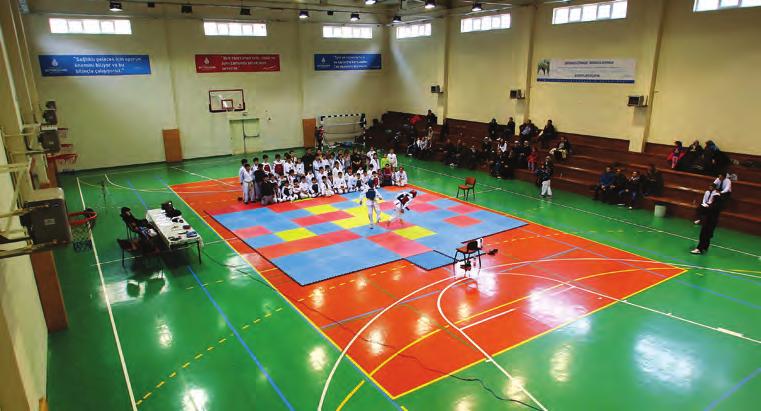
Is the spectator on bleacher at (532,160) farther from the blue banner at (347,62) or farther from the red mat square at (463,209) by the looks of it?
the blue banner at (347,62)

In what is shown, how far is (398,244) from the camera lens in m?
12.1

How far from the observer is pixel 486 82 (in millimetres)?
22812

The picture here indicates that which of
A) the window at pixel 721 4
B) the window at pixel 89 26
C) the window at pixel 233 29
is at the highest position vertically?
the window at pixel 233 29

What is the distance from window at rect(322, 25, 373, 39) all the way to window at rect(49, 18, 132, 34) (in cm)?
956

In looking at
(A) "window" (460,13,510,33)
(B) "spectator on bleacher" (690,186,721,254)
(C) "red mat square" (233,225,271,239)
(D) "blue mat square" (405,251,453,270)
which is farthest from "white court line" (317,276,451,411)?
(A) "window" (460,13,510,33)

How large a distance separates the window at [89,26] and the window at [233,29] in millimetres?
3379

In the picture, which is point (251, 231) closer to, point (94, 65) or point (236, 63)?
point (94, 65)

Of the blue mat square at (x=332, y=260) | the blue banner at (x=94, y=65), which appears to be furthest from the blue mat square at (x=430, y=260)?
the blue banner at (x=94, y=65)

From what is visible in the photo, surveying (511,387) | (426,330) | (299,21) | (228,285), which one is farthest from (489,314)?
(299,21)

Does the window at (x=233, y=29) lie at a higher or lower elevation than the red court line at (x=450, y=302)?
higher

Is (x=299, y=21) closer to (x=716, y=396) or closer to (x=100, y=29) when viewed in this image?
(x=100, y=29)

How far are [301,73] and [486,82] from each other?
31.3 feet

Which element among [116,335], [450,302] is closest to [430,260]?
[450,302]

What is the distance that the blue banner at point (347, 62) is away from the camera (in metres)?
26.1
